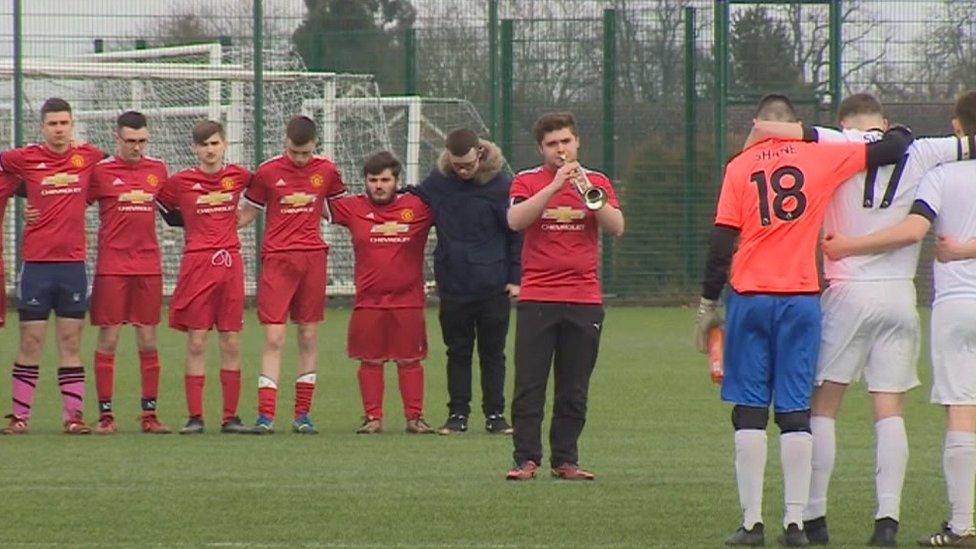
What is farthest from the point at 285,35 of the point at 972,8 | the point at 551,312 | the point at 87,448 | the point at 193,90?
the point at 551,312

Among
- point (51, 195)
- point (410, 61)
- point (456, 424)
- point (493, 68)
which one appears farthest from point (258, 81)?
point (456, 424)

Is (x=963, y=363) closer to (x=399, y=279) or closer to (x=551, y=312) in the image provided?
(x=551, y=312)

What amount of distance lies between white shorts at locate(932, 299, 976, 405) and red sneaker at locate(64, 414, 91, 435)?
20.3 ft

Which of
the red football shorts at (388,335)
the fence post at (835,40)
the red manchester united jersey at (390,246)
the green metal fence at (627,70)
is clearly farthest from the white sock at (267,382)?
the fence post at (835,40)

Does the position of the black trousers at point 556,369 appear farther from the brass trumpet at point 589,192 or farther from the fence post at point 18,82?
the fence post at point 18,82

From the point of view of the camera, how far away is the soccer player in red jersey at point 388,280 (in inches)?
490

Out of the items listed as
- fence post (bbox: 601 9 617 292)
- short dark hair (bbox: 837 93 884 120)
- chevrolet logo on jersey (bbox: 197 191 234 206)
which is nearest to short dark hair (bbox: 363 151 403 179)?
chevrolet logo on jersey (bbox: 197 191 234 206)

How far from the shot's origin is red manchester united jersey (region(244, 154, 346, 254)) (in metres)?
12.5

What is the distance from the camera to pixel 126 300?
12430 mm

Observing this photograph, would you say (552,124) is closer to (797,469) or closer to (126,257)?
(797,469)

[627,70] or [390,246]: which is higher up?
[627,70]

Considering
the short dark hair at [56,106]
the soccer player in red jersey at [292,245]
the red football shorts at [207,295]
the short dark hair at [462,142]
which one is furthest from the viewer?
the soccer player in red jersey at [292,245]

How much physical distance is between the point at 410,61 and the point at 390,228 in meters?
12.2

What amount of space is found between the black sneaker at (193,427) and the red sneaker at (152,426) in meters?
0.13
